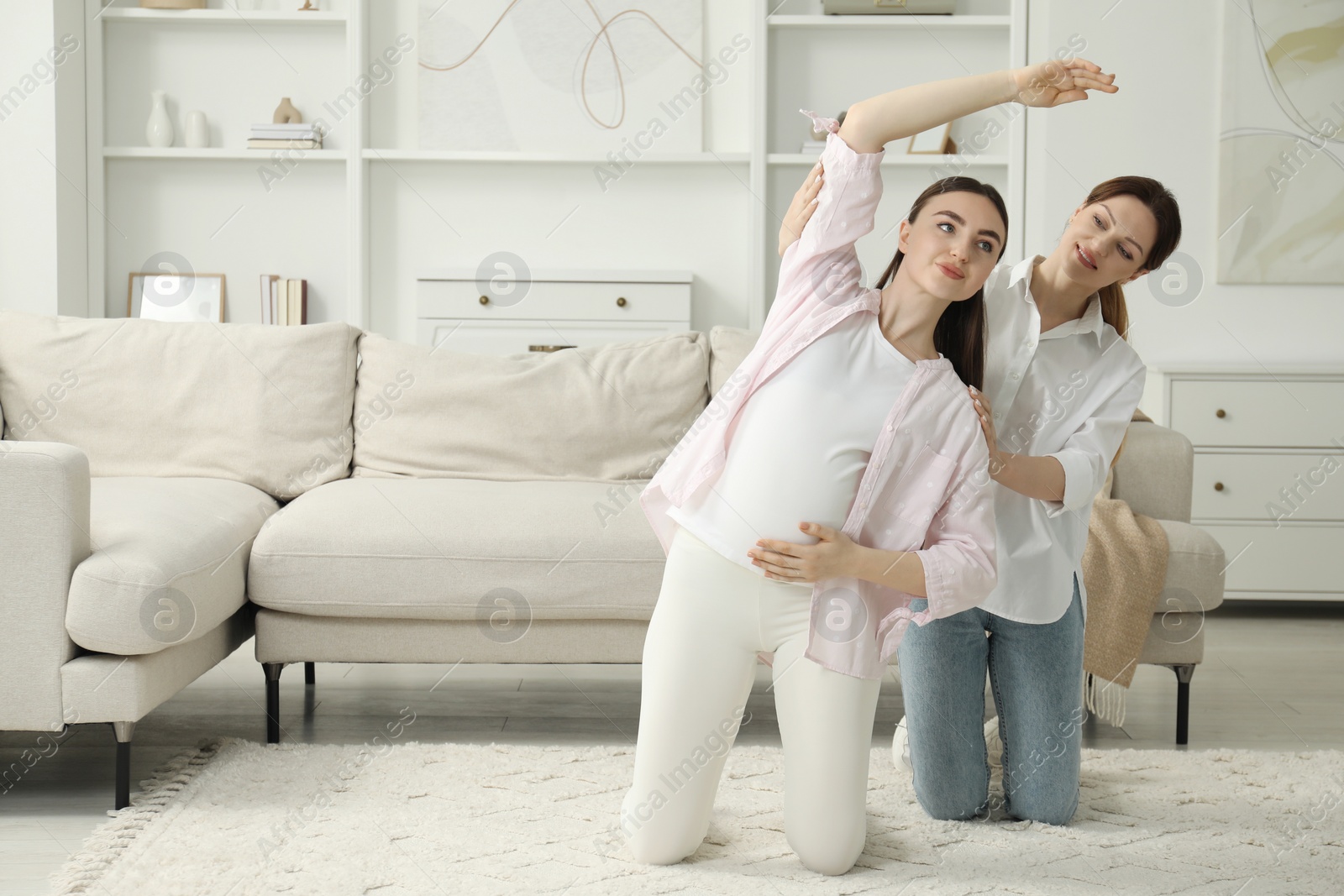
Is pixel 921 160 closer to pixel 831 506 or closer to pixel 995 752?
pixel 995 752

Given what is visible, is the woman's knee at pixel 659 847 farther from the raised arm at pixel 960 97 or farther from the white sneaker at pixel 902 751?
the raised arm at pixel 960 97

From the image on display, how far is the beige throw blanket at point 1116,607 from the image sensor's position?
86.1 inches

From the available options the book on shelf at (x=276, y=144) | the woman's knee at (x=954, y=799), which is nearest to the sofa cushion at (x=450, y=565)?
the woman's knee at (x=954, y=799)

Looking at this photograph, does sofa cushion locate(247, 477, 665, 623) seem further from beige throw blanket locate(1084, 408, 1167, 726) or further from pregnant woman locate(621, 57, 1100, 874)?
beige throw blanket locate(1084, 408, 1167, 726)

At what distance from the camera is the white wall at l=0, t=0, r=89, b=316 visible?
12.5 feet

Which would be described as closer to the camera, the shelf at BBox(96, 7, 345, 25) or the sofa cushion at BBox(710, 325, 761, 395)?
the sofa cushion at BBox(710, 325, 761, 395)

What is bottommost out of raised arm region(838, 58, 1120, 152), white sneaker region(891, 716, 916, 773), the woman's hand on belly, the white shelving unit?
white sneaker region(891, 716, 916, 773)

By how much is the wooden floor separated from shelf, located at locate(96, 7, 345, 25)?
8.02 ft

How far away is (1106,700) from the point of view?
7.23 ft

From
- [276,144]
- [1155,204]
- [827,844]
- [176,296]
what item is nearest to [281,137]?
[276,144]

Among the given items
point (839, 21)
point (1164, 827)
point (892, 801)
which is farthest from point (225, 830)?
point (839, 21)

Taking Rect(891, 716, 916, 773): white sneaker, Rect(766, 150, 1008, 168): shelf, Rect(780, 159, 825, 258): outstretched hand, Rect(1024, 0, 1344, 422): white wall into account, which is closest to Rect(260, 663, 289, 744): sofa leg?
Rect(891, 716, 916, 773): white sneaker

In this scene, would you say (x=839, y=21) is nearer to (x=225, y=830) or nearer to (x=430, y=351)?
(x=430, y=351)

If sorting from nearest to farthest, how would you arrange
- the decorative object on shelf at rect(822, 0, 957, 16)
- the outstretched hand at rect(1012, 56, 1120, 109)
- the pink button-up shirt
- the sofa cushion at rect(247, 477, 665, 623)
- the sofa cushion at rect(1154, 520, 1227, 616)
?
the outstretched hand at rect(1012, 56, 1120, 109)
the pink button-up shirt
the sofa cushion at rect(247, 477, 665, 623)
the sofa cushion at rect(1154, 520, 1227, 616)
the decorative object on shelf at rect(822, 0, 957, 16)
